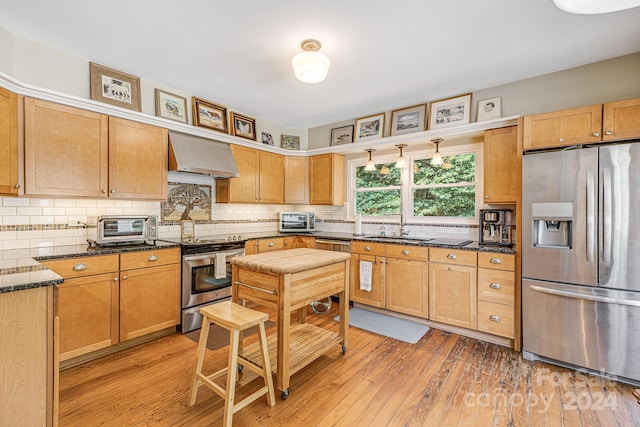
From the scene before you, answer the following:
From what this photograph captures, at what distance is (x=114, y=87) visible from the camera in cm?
296

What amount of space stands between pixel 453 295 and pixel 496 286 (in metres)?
0.43

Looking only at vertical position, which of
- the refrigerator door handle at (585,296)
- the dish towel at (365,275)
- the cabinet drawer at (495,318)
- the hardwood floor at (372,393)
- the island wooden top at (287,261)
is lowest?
the hardwood floor at (372,393)

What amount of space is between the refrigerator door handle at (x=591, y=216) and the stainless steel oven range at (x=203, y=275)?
3.37 m

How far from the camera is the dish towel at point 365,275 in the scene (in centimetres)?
371

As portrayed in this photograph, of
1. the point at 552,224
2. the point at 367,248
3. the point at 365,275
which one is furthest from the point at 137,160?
the point at 552,224

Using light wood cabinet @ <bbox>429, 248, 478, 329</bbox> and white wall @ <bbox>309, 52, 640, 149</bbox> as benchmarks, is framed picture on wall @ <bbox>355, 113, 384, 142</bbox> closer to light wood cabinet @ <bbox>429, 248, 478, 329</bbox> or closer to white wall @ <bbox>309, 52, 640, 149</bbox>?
white wall @ <bbox>309, 52, 640, 149</bbox>

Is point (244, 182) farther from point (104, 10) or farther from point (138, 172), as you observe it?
point (104, 10)

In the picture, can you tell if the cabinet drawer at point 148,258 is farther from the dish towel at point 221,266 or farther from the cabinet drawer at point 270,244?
the cabinet drawer at point 270,244

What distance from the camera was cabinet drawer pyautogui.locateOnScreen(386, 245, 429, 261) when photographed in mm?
3334

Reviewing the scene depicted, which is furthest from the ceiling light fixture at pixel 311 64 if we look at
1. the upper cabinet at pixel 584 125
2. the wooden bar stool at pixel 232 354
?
the upper cabinet at pixel 584 125

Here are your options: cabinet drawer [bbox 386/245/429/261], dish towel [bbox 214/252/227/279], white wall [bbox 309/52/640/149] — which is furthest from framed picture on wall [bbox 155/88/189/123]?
white wall [bbox 309/52/640/149]

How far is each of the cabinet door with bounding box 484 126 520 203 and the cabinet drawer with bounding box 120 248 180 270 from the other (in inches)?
132

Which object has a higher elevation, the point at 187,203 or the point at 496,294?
the point at 187,203

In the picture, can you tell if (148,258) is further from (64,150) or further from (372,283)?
(372,283)
